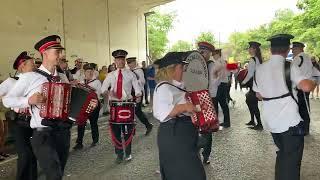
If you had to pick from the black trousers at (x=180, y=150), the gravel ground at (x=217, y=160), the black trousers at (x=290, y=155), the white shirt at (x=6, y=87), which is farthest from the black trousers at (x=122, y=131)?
the black trousers at (x=180, y=150)

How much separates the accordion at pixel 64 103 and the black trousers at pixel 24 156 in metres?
1.50

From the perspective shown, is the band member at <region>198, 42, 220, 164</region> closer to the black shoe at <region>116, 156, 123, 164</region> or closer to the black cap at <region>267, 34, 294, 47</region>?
the black cap at <region>267, 34, 294, 47</region>

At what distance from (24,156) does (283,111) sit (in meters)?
3.47

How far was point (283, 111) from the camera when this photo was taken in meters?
4.91

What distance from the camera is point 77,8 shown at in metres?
16.2

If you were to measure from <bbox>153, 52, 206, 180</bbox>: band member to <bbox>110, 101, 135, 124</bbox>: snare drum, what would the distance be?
346 cm

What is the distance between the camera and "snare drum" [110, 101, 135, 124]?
7.59 metres

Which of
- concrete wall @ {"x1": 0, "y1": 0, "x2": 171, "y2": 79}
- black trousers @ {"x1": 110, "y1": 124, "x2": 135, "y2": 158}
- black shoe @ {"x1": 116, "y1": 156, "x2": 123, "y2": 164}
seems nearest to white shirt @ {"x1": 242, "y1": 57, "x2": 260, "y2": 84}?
black trousers @ {"x1": 110, "y1": 124, "x2": 135, "y2": 158}

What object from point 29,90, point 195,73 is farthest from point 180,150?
point 29,90

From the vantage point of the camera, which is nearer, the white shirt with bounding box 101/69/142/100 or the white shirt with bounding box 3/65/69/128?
the white shirt with bounding box 3/65/69/128

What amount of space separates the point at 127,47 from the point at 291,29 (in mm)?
20466

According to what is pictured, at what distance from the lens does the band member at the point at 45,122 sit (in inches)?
179

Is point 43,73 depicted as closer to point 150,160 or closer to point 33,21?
point 150,160

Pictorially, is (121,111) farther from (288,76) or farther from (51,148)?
(288,76)
